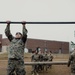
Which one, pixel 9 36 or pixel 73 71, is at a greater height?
pixel 9 36

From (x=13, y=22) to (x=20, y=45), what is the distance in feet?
2.25

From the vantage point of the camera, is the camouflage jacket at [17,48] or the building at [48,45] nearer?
the camouflage jacket at [17,48]

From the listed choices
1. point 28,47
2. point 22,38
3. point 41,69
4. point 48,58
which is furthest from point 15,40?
point 28,47

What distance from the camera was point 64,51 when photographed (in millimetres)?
80312

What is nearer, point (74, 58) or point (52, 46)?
point (74, 58)

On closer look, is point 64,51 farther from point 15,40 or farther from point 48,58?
point 15,40

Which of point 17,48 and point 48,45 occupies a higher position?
point 48,45

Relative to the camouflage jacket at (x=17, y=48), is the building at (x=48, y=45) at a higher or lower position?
higher

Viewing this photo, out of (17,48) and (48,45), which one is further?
(48,45)

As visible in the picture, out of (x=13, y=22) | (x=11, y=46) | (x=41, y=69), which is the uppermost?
(x=13, y=22)

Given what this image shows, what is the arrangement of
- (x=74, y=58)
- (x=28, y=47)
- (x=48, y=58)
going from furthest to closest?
(x=28, y=47)
(x=48, y=58)
(x=74, y=58)

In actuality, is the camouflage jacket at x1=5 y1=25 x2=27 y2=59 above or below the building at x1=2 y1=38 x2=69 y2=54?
below

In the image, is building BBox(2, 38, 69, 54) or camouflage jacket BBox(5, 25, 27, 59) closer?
camouflage jacket BBox(5, 25, 27, 59)

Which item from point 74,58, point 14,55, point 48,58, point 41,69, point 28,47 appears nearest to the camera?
point 14,55
